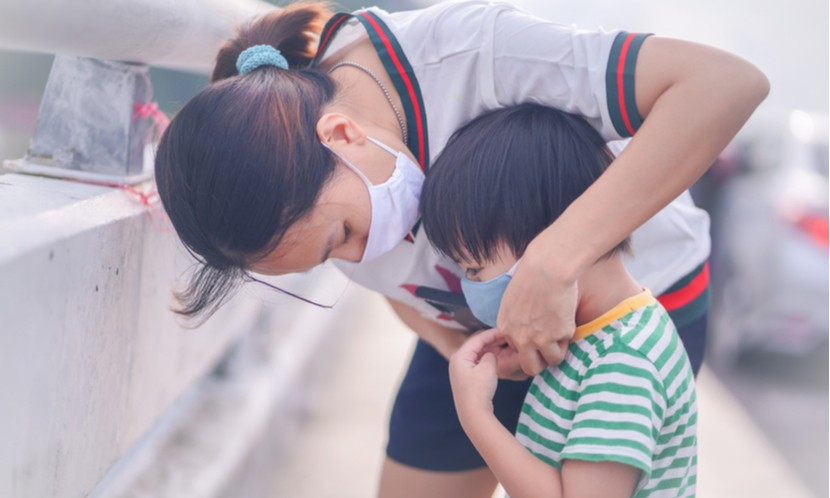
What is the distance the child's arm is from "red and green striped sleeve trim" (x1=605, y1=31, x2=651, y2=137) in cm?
44

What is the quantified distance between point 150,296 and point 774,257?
449 centimetres

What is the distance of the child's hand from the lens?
1644 millimetres

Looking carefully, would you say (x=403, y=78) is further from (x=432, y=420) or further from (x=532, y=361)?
(x=432, y=420)

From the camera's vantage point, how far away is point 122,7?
1608 millimetres

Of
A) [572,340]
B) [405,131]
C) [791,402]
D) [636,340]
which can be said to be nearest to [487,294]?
[572,340]

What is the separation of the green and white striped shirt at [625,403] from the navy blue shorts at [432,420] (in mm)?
499

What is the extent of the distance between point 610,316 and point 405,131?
53 centimetres

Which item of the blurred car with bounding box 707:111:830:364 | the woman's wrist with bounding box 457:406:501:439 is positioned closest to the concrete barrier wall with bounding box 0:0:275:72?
the woman's wrist with bounding box 457:406:501:439

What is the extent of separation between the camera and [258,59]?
179cm

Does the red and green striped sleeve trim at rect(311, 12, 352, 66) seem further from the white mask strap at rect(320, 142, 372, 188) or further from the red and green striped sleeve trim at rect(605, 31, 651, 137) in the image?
the red and green striped sleeve trim at rect(605, 31, 651, 137)

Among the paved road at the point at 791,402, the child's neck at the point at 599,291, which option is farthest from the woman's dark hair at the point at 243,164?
the paved road at the point at 791,402

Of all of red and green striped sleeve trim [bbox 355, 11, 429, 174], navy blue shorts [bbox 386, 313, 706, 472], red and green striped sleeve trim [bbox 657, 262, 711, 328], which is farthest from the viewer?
navy blue shorts [bbox 386, 313, 706, 472]

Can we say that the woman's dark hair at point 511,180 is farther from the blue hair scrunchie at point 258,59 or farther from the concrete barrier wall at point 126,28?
the concrete barrier wall at point 126,28

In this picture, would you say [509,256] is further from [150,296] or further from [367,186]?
[150,296]
